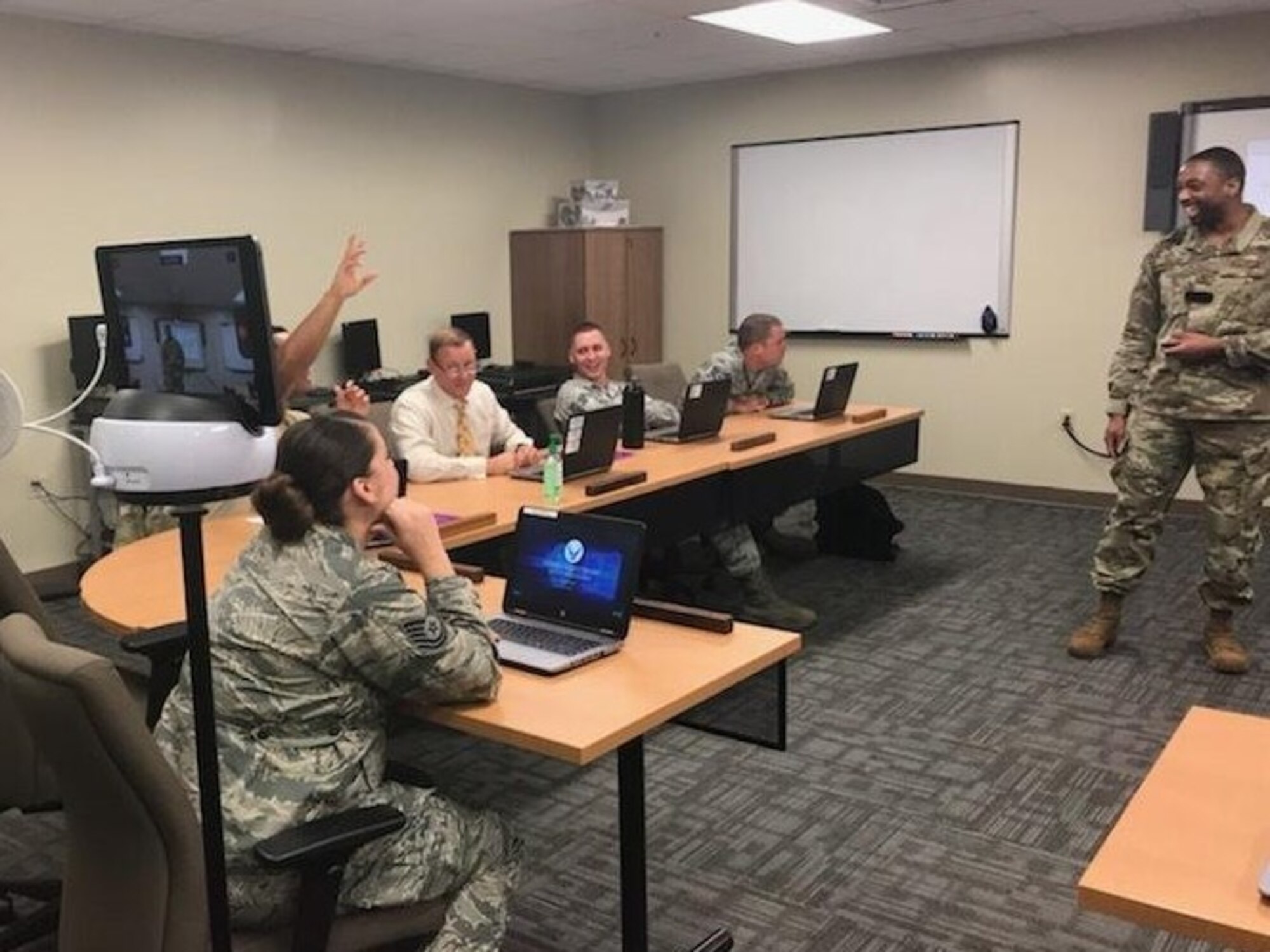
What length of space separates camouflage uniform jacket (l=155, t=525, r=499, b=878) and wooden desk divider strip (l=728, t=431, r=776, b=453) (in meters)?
2.48

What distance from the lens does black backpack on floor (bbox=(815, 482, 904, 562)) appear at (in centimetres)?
524

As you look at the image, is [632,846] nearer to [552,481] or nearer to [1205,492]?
[552,481]

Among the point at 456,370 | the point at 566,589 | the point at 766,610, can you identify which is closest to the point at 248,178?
the point at 456,370

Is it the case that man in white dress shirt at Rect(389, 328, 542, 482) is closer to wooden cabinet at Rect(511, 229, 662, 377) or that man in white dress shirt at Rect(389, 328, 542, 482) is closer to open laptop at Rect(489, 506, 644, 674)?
open laptop at Rect(489, 506, 644, 674)

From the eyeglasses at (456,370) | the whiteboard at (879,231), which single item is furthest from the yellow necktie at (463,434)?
the whiteboard at (879,231)

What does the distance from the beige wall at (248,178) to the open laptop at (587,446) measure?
1.47 metres

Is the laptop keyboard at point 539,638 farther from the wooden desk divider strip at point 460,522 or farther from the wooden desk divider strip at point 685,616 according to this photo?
the wooden desk divider strip at point 460,522

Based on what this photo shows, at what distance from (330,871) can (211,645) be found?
1.33 feet

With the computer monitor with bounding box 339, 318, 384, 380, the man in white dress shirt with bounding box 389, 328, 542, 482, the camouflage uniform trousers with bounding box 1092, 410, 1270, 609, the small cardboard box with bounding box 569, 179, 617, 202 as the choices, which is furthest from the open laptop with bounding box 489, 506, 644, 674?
the small cardboard box with bounding box 569, 179, 617, 202

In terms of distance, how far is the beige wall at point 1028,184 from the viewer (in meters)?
5.78

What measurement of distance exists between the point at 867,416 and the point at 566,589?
9.77 ft

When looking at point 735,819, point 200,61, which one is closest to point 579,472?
point 735,819

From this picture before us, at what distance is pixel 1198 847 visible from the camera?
4.26 ft

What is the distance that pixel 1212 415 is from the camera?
3.69 meters
